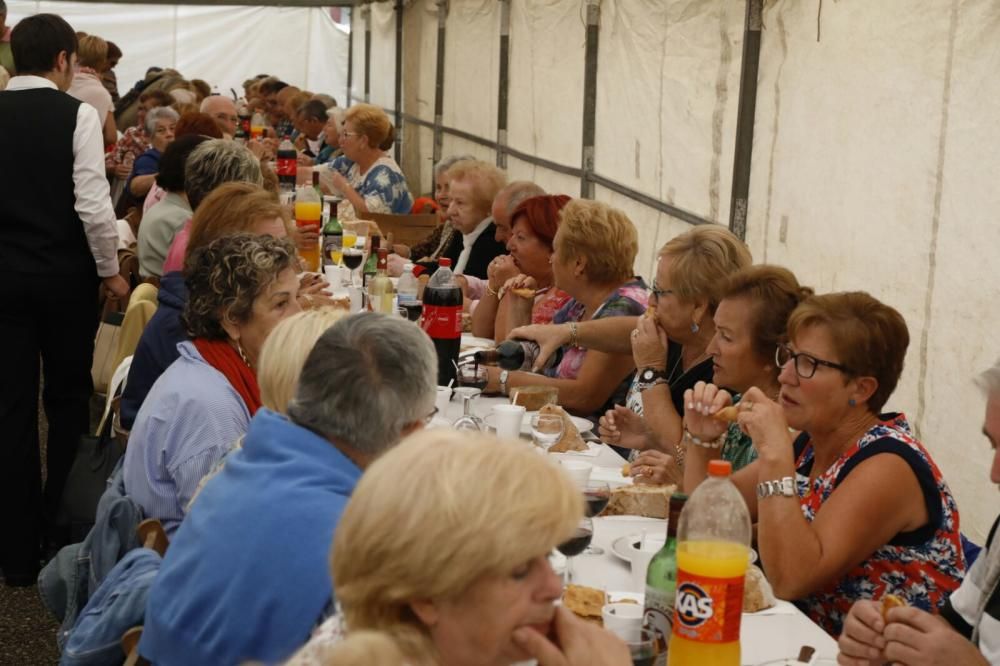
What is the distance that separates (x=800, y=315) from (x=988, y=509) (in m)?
1.36

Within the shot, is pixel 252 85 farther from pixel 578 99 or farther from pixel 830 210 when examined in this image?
pixel 830 210

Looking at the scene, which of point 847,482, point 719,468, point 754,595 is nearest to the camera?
point 719,468

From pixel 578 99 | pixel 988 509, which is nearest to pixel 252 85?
pixel 578 99

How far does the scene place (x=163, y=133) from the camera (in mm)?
7918

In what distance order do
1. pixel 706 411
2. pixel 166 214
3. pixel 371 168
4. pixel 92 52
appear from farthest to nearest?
1. pixel 92 52
2. pixel 371 168
3. pixel 166 214
4. pixel 706 411

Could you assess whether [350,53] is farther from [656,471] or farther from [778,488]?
[778,488]

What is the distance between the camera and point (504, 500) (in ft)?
4.32

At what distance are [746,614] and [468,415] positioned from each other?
3.86 ft

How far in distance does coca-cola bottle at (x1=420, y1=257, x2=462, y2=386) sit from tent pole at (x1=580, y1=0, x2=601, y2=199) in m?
3.63

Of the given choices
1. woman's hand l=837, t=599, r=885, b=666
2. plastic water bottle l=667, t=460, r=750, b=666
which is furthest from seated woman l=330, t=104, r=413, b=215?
plastic water bottle l=667, t=460, r=750, b=666

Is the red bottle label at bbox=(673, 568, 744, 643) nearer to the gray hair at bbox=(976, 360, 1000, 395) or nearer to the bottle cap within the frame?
the bottle cap

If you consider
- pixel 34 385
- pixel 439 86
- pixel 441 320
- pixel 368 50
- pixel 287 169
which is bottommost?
pixel 34 385

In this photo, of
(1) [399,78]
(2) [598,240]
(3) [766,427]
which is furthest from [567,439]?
(1) [399,78]

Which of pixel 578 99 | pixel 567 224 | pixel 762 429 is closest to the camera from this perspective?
pixel 762 429
